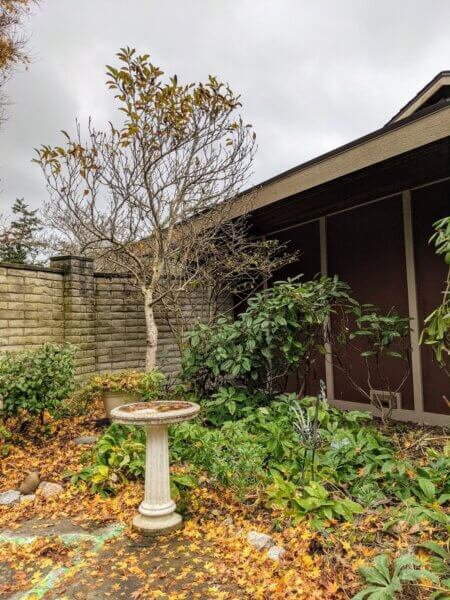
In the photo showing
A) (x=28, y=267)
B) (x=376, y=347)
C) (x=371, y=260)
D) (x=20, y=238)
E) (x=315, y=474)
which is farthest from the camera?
(x=20, y=238)

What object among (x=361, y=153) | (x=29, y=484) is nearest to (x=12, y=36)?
(x=361, y=153)

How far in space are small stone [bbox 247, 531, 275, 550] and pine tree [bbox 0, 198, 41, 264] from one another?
6907mm

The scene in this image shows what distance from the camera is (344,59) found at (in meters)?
8.27

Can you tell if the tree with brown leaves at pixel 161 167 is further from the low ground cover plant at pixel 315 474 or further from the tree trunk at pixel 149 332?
the low ground cover plant at pixel 315 474

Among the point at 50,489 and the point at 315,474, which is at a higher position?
the point at 315,474

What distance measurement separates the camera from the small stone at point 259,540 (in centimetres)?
240

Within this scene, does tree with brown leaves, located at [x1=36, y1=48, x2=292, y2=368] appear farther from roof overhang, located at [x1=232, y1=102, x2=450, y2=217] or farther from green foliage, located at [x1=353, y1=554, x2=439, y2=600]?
green foliage, located at [x1=353, y1=554, x2=439, y2=600]

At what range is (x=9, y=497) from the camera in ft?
10.5

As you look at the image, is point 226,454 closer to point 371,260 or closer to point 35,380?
point 35,380

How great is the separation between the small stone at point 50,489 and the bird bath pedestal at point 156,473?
2.74ft

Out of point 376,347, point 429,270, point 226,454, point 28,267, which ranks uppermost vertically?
point 28,267

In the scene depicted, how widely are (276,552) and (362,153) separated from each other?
11.5ft

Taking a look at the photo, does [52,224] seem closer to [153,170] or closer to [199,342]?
[153,170]

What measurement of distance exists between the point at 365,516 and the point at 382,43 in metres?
8.11
